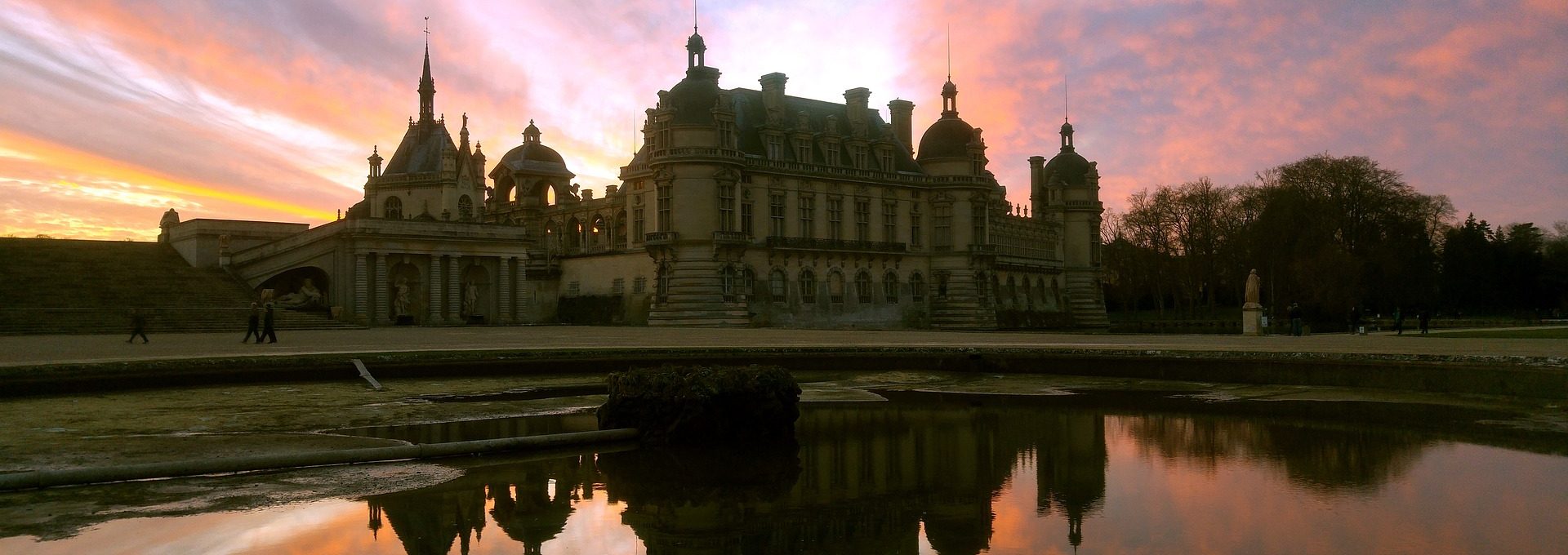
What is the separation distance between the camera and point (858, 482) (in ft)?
47.3

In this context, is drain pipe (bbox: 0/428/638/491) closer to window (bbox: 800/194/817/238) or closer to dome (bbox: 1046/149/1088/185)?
window (bbox: 800/194/817/238)

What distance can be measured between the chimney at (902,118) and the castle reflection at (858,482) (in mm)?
57315

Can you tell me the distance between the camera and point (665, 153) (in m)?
59.7

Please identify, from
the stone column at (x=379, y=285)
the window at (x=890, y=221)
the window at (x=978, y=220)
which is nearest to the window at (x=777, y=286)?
the window at (x=890, y=221)

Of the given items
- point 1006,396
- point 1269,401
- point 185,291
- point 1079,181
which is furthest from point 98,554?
point 1079,181

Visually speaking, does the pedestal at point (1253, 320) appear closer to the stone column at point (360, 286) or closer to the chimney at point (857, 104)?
the chimney at point (857, 104)

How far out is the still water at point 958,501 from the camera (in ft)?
35.7

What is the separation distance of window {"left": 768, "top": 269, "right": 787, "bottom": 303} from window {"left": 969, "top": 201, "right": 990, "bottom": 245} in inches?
529

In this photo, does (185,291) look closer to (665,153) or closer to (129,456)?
(665,153)

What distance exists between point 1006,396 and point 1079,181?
72.2 m

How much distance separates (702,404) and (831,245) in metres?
49.4

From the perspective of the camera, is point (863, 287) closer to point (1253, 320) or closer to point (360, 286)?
point (1253, 320)

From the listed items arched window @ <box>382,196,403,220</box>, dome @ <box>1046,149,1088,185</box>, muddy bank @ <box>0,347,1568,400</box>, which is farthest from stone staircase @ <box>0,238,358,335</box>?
dome @ <box>1046,149,1088,185</box>

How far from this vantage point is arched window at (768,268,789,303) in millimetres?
63312
